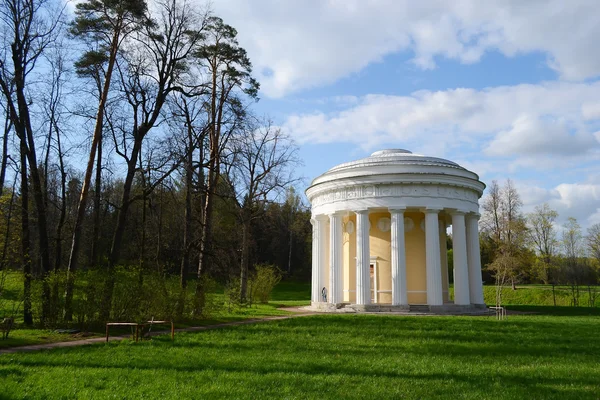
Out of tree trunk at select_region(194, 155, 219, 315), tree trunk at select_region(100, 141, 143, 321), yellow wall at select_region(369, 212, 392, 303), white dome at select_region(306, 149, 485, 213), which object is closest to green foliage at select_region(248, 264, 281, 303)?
white dome at select_region(306, 149, 485, 213)

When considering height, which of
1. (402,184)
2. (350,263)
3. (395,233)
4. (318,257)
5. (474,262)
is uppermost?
(402,184)

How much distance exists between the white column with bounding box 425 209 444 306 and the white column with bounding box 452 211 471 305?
1505mm

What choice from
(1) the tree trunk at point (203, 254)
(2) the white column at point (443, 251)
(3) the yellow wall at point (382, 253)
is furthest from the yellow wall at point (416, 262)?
(1) the tree trunk at point (203, 254)

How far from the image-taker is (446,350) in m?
11.3

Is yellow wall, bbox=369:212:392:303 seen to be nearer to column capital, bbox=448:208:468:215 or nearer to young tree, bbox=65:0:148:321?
column capital, bbox=448:208:468:215

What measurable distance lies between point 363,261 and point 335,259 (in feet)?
7.04

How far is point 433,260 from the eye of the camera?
24.9 meters

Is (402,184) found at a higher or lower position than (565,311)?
higher

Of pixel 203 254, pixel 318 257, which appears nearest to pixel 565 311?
pixel 318 257

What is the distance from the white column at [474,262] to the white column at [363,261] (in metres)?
6.73

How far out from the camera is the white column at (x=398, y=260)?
24.5 m

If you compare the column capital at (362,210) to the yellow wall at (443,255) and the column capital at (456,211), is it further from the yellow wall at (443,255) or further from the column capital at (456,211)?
the yellow wall at (443,255)

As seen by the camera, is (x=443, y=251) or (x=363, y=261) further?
(x=443, y=251)

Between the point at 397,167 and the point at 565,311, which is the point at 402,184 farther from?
the point at 565,311
